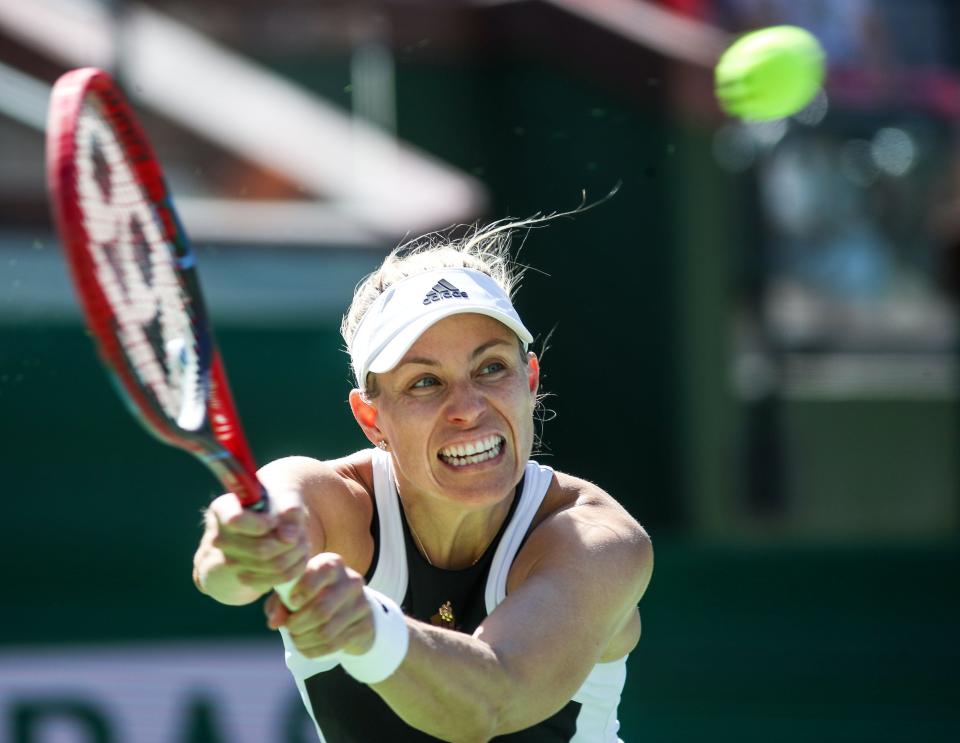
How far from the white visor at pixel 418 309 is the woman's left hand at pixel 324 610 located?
520mm

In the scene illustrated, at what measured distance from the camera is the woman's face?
2.42 meters

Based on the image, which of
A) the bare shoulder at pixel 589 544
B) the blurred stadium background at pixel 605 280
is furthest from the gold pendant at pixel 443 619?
the blurred stadium background at pixel 605 280

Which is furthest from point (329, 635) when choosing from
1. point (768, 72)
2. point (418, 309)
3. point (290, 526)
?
point (768, 72)

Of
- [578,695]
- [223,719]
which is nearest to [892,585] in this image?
[223,719]

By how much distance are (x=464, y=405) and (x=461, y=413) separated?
0.01m

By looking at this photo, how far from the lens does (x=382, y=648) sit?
2047 mm

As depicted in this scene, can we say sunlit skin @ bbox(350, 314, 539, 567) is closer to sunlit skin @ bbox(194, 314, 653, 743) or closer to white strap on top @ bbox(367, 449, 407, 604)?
sunlit skin @ bbox(194, 314, 653, 743)

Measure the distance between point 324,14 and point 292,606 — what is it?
6.41m

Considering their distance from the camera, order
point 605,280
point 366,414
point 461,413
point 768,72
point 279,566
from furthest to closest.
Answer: point 605,280
point 768,72
point 366,414
point 461,413
point 279,566

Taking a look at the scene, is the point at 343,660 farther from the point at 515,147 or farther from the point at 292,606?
the point at 515,147

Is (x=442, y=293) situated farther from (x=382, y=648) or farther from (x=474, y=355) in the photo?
(x=382, y=648)

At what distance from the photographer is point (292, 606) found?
1973 mm

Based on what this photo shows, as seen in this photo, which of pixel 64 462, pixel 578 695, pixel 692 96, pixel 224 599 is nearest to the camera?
pixel 224 599

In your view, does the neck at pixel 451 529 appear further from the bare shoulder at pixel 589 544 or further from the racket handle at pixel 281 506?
the racket handle at pixel 281 506
